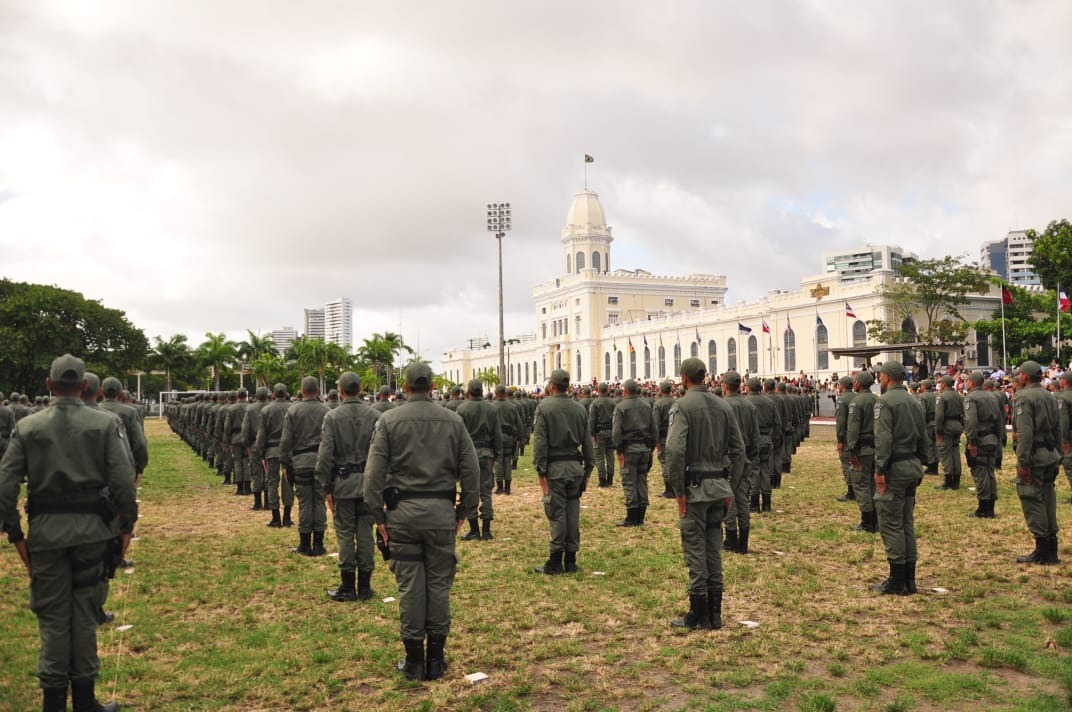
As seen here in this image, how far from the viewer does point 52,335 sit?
5603 cm

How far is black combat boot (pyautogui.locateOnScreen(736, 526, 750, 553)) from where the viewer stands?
32.3ft

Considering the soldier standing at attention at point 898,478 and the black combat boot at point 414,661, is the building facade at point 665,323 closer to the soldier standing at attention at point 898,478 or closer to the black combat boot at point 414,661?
the soldier standing at attention at point 898,478

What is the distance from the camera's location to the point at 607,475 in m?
17.7

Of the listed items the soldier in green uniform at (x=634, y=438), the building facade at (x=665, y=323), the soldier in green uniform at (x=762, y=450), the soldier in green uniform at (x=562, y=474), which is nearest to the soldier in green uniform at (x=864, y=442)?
the soldier in green uniform at (x=762, y=450)

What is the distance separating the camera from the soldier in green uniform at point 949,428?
14844 millimetres

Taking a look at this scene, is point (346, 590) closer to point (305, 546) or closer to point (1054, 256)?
point (305, 546)

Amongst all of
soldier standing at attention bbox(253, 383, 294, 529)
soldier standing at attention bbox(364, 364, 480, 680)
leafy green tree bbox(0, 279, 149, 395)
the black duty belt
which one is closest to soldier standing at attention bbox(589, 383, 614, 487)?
soldier standing at attention bbox(253, 383, 294, 529)

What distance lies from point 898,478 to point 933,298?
143 ft

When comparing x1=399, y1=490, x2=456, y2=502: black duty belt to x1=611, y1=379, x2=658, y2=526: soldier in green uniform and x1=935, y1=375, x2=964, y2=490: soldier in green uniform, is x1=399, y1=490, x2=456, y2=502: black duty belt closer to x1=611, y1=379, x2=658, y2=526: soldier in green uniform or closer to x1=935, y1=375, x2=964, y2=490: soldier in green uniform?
x1=611, y1=379, x2=658, y2=526: soldier in green uniform

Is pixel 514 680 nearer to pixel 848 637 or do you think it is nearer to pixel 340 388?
pixel 848 637

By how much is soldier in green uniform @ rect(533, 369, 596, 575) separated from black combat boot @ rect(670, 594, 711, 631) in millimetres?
2219

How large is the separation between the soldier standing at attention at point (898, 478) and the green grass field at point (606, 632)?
0.29 metres

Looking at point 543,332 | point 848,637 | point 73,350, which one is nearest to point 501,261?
point 73,350

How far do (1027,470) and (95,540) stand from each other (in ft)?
→ 29.8
